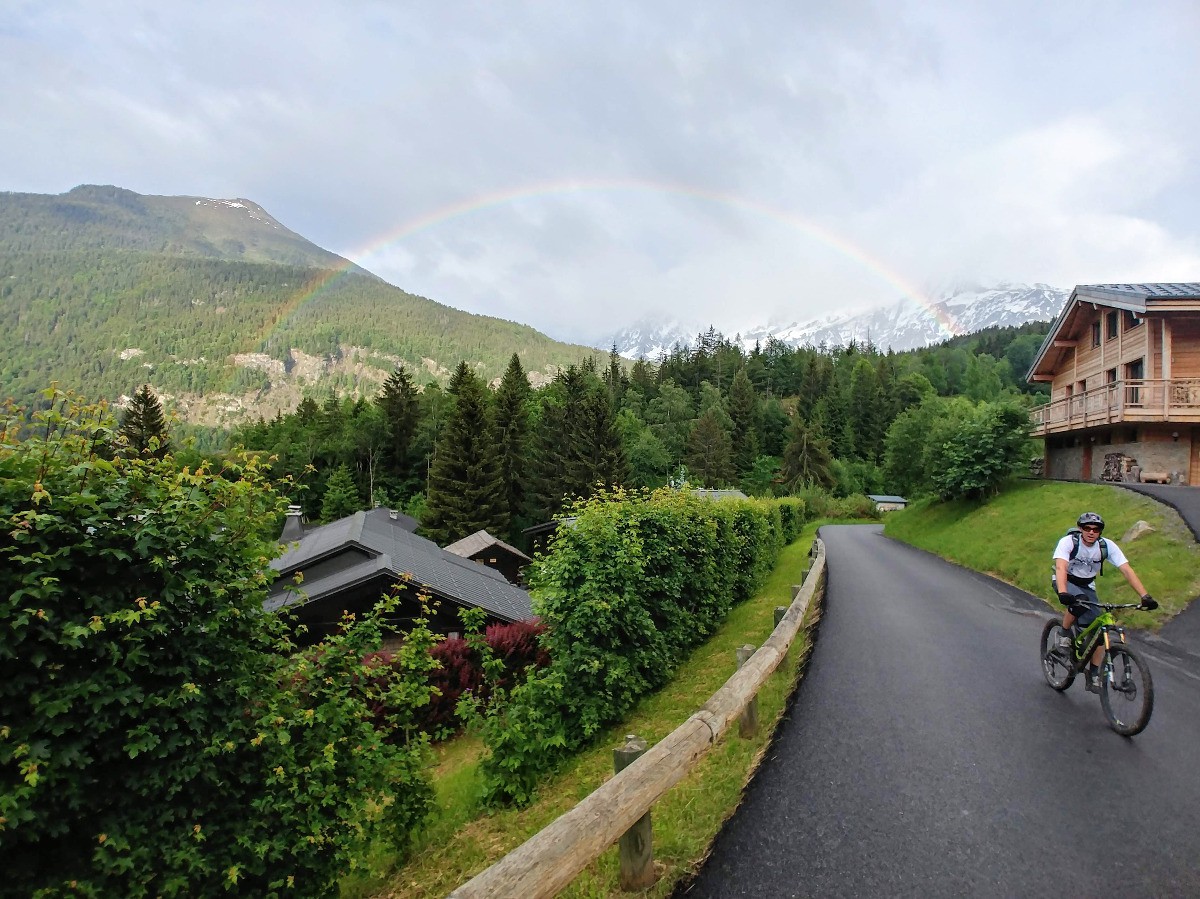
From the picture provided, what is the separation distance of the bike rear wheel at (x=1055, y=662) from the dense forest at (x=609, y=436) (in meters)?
5.85

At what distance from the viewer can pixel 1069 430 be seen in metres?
25.0

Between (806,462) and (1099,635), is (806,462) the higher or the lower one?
the lower one

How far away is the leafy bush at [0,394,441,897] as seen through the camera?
284 cm

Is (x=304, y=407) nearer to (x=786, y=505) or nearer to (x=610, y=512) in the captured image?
(x=786, y=505)

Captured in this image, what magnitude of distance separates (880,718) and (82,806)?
6.58 meters

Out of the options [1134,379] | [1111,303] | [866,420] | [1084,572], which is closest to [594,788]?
[1084,572]

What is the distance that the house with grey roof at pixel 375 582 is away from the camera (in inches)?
672

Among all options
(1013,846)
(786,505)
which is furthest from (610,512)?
(786,505)

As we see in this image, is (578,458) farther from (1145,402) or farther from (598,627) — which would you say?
(598,627)

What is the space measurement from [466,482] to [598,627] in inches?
1855

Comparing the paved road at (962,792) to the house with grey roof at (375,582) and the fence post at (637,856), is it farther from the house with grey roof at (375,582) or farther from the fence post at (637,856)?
the house with grey roof at (375,582)

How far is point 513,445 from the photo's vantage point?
63438 millimetres

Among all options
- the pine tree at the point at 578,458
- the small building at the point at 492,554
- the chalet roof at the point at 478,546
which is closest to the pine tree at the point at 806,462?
the pine tree at the point at 578,458

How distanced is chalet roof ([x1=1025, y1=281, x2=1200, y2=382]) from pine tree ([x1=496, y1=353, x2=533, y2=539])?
4395cm
